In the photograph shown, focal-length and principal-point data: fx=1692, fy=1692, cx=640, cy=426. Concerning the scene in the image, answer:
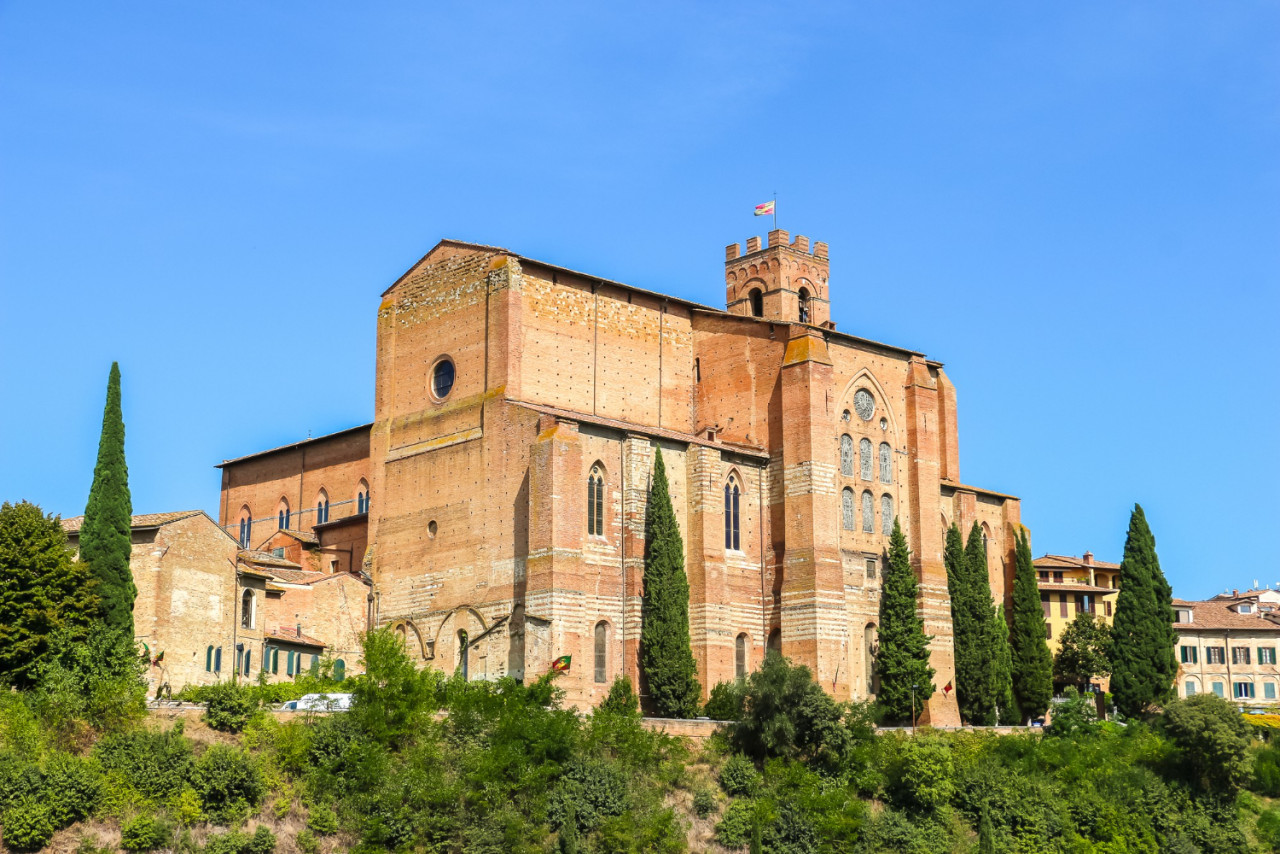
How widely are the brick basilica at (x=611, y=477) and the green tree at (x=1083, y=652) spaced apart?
10.3 m

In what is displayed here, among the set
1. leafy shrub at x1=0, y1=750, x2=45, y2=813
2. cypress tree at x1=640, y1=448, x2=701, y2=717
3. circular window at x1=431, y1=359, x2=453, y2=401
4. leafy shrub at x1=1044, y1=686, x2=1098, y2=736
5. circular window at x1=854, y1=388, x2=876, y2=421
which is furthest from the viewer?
circular window at x1=854, y1=388, x2=876, y2=421

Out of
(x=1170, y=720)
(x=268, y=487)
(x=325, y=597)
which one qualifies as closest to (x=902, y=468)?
(x=1170, y=720)

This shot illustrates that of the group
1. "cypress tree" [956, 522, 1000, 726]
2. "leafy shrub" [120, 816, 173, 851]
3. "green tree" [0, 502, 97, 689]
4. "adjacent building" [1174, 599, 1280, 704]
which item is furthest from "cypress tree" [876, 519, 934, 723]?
"green tree" [0, 502, 97, 689]

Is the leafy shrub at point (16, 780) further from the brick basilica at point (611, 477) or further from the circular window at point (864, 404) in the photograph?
the circular window at point (864, 404)

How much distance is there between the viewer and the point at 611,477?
54.6 metres

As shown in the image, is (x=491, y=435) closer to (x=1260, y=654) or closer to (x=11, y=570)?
(x=11, y=570)

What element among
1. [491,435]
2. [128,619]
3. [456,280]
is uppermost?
[456,280]

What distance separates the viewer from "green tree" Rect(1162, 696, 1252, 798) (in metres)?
51.3

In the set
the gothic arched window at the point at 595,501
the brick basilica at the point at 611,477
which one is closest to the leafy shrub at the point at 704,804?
the brick basilica at the point at 611,477

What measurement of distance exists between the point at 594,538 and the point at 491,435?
5030mm

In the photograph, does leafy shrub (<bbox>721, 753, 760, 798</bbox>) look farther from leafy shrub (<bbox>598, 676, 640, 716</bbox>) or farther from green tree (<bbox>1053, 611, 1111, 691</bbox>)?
green tree (<bbox>1053, 611, 1111, 691</bbox>)

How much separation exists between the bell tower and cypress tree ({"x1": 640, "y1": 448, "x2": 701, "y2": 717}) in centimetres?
1863

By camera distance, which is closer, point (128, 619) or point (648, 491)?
point (128, 619)

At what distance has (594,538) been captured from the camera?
5356 centimetres
